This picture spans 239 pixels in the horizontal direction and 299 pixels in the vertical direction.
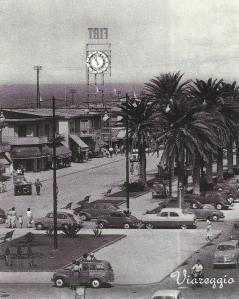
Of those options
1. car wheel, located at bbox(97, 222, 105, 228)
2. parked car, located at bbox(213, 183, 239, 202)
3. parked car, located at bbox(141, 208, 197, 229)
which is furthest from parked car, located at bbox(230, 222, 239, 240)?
parked car, located at bbox(213, 183, 239, 202)

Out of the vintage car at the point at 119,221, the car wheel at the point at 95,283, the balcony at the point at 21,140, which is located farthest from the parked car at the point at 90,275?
the balcony at the point at 21,140

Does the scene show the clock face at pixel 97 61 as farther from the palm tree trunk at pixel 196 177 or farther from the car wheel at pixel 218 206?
the car wheel at pixel 218 206

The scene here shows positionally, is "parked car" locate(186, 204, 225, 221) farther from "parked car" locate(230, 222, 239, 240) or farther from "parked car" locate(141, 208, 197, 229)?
"parked car" locate(230, 222, 239, 240)

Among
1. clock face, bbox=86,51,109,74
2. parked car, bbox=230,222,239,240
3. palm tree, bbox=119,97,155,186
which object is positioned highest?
clock face, bbox=86,51,109,74

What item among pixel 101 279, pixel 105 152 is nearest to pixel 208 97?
pixel 101 279

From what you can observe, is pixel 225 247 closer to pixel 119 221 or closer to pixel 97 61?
pixel 119 221

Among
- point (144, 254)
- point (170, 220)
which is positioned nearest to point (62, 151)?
point (170, 220)

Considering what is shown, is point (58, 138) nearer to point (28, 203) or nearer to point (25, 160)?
point (25, 160)
